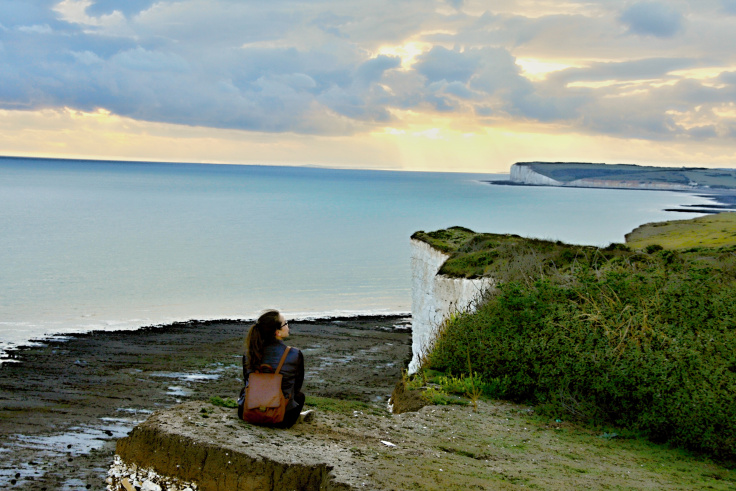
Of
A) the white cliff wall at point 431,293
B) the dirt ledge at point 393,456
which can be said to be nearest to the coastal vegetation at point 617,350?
the dirt ledge at point 393,456

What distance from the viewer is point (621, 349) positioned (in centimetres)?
980

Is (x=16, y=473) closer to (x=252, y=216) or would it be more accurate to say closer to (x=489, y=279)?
(x=489, y=279)

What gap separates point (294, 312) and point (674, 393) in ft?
89.4

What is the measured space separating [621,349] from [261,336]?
5185 mm

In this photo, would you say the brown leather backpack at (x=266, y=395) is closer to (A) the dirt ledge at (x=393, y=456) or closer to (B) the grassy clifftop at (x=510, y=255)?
(A) the dirt ledge at (x=393, y=456)

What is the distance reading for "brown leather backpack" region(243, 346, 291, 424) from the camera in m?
7.62

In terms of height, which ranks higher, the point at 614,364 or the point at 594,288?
the point at 594,288

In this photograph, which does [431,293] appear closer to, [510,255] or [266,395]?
[510,255]

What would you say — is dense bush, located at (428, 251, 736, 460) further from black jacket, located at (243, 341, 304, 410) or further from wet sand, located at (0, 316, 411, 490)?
wet sand, located at (0, 316, 411, 490)

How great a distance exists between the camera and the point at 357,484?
647cm

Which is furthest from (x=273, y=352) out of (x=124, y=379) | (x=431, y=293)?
(x=124, y=379)

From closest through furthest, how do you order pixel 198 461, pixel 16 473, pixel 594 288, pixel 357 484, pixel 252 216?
pixel 357 484 < pixel 198 461 < pixel 594 288 < pixel 16 473 < pixel 252 216

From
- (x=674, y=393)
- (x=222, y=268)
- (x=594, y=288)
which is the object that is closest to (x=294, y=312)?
(x=222, y=268)

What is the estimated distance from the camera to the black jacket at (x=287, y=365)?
25.0 ft
